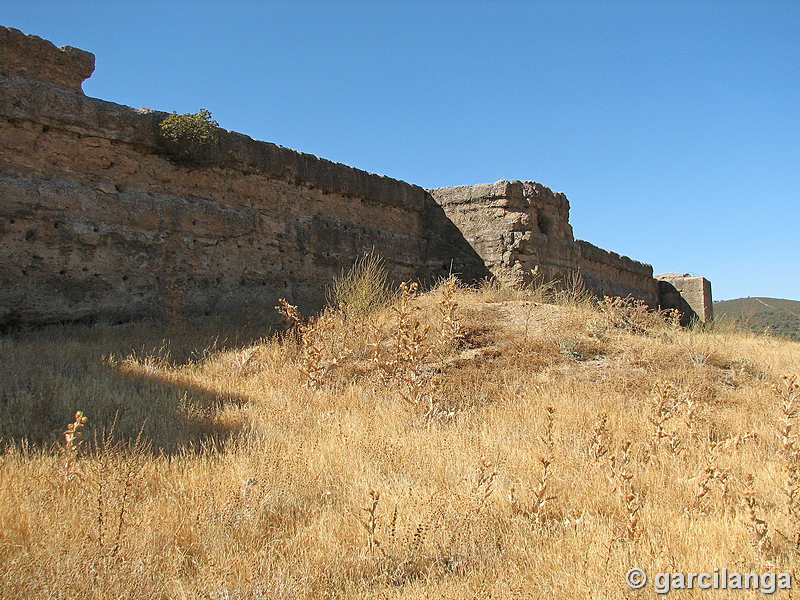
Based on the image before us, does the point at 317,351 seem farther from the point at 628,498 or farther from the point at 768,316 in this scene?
the point at 768,316

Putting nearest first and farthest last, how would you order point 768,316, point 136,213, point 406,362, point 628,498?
point 628,498 < point 406,362 < point 136,213 < point 768,316

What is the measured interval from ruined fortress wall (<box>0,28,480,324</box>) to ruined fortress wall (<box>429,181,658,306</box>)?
1524mm

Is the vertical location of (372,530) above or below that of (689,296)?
below

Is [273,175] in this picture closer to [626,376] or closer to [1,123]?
[1,123]

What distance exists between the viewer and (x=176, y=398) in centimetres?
464

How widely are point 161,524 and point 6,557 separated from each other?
1.98 ft

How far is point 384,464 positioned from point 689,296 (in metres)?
13.7

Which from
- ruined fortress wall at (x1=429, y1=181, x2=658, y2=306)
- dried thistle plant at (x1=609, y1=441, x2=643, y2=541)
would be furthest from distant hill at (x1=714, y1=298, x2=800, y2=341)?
dried thistle plant at (x1=609, y1=441, x2=643, y2=541)

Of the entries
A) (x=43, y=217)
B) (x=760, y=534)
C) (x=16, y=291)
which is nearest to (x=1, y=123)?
(x=43, y=217)

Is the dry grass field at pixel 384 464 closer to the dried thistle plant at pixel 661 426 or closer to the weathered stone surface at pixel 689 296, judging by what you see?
the dried thistle plant at pixel 661 426

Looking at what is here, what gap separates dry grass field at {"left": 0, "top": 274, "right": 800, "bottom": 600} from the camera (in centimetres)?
259

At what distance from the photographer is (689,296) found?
50.1 ft

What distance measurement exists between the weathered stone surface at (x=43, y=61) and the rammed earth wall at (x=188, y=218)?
0.04ft

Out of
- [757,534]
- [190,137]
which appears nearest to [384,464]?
[757,534]
